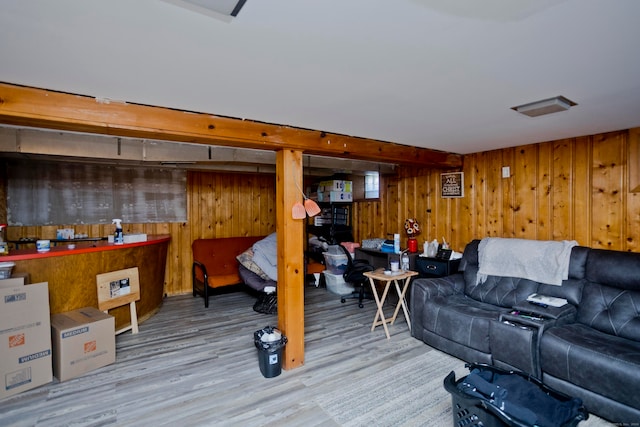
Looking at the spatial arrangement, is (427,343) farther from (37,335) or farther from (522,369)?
(37,335)

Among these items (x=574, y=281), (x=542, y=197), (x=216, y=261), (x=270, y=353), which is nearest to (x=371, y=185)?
(x=542, y=197)

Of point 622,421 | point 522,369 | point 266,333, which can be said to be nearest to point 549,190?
point 522,369

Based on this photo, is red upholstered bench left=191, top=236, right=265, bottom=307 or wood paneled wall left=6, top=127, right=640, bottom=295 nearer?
wood paneled wall left=6, top=127, right=640, bottom=295

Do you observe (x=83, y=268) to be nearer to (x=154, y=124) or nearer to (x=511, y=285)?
(x=154, y=124)

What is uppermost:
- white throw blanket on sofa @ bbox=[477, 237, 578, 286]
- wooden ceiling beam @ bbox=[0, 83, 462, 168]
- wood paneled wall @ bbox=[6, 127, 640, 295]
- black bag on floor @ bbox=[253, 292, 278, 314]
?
wooden ceiling beam @ bbox=[0, 83, 462, 168]

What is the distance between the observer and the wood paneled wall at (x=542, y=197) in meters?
3.08

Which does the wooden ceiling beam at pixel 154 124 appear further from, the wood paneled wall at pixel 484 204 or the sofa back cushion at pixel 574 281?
the sofa back cushion at pixel 574 281

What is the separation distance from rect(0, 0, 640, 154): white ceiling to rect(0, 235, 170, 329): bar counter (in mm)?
1908

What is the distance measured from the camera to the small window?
5.72 meters

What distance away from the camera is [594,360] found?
86.5 inches

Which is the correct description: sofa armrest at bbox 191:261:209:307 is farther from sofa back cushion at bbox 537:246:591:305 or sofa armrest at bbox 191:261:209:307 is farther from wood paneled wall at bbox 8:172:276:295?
sofa back cushion at bbox 537:246:591:305

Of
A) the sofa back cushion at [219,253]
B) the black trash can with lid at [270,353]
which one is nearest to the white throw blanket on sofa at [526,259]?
the black trash can with lid at [270,353]

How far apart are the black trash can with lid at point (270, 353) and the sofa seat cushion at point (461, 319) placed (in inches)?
59.6

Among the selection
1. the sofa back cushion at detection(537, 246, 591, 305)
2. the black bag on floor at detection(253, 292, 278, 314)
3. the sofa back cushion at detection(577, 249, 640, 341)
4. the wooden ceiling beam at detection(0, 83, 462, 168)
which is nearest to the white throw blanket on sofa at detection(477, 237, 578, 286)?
the sofa back cushion at detection(537, 246, 591, 305)
